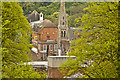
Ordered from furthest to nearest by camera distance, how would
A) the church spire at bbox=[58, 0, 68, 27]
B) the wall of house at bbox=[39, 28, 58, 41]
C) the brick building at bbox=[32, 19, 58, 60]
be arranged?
the church spire at bbox=[58, 0, 68, 27]
the wall of house at bbox=[39, 28, 58, 41]
the brick building at bbox=[32, 19, 58, 60]

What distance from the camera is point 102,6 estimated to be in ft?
40.6

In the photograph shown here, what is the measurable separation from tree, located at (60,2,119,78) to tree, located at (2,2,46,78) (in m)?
3.11

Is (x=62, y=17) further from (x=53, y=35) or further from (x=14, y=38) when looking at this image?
(x=14, y=38)

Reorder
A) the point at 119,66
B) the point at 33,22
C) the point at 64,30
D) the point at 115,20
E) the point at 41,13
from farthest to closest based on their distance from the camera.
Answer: the point at 64,30 < the point at 41,13 < the point at 33,22 < the point at 115,20 < the point at 119,66

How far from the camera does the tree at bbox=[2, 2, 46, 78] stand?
45.1 ft

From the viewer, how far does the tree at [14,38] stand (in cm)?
1374

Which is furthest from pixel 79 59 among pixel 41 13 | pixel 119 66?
pixel 41 13

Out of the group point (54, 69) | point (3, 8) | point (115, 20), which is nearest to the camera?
point (115, 20)

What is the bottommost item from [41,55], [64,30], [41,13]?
[41,55]

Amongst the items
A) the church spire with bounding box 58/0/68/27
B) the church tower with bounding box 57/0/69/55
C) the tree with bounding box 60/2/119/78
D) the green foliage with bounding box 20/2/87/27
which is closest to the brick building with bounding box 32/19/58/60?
the church tower with bounding box 57/0/69/55

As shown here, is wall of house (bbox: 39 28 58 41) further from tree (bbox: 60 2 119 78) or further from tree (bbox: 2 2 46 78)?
tree (bbox: 60 2 119 78)

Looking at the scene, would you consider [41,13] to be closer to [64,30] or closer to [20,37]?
[64,30]

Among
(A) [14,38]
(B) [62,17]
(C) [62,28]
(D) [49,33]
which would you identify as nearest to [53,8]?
(B) [62,17]

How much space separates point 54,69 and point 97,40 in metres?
8.00
